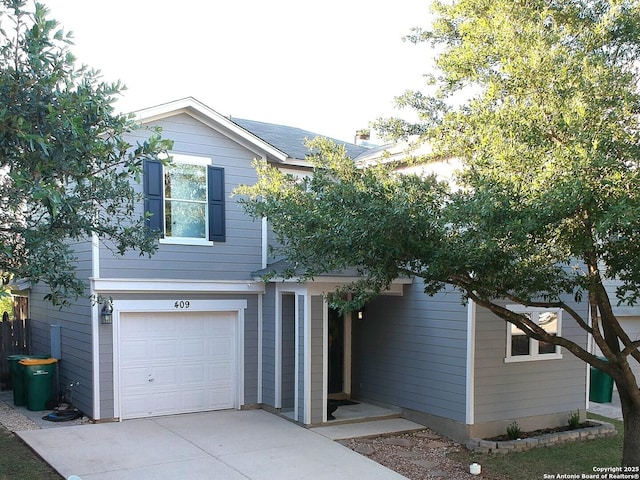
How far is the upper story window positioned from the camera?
10.6 meters

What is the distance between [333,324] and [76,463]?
6.36 metres

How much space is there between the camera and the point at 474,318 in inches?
392

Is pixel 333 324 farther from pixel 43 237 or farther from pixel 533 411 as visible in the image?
pixel 43 237

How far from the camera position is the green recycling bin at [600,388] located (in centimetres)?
1370

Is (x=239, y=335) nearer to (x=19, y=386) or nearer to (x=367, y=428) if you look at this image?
(x=367, y=428)

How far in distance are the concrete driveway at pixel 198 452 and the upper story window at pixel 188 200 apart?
3390 millimetres

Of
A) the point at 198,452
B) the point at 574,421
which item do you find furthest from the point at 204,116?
the point at 574,421

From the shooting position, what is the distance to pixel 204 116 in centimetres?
→ 1105

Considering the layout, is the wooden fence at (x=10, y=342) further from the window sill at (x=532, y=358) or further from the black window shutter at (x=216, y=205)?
the window sill at (x=532, y=358)

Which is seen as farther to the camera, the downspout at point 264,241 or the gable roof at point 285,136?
the gable roof at point 285,136

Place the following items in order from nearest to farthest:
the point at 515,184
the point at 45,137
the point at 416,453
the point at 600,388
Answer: the point at 45,137 < the point at 515,184 < the point at 416,453 < the point at 600,388

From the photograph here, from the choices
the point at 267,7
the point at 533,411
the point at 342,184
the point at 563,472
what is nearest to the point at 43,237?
the point at 342,184

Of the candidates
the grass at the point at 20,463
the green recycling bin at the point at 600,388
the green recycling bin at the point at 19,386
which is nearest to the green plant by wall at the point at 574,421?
the green recycling bin at the point at 600,388

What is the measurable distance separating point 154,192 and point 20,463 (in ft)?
15.8
